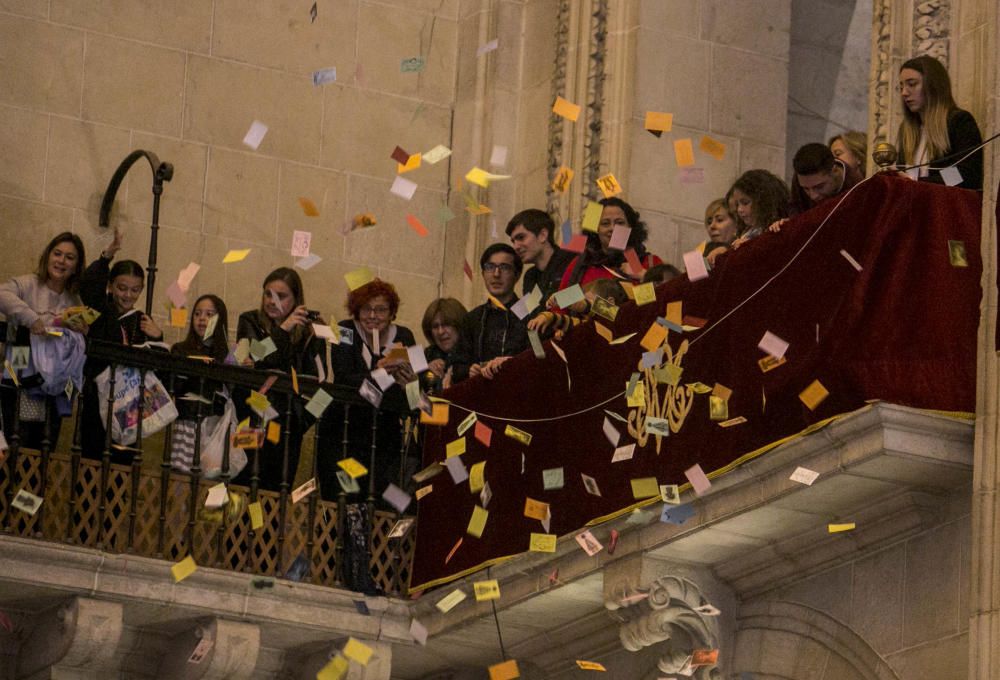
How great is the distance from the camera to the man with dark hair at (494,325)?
12.2 meters

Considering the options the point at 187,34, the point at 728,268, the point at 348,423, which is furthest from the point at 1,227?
the point at 728,268

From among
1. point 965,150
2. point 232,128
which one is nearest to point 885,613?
point 965,150

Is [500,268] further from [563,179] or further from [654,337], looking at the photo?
[654,337]

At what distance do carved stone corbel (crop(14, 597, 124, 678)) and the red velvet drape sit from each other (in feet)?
5.80

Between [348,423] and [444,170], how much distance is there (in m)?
2.89

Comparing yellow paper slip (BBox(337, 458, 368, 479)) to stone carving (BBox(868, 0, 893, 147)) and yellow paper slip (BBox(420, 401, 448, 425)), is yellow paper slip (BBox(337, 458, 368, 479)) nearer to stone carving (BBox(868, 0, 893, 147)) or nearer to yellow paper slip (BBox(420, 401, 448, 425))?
yellow paper slip (BBox(420, 401, 448, 425))

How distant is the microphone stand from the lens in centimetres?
1292

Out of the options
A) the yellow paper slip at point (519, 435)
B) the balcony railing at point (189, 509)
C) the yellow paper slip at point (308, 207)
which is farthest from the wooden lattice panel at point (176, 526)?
the yellow paper slip at point (308, 207)

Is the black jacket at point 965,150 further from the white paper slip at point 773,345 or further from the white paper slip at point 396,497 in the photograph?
the white paper slip at point 396,497

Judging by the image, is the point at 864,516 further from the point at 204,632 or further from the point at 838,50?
the point at 838,50

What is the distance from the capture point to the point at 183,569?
11797mm

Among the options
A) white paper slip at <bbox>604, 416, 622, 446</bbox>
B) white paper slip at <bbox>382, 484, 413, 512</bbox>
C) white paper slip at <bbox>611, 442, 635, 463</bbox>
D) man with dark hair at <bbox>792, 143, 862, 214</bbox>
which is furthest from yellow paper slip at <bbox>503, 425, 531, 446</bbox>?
man with dark hair at <bbox>792, 143, 862, 214</bbox>

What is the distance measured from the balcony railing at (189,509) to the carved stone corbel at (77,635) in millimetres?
305

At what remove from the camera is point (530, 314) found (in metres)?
12.2
